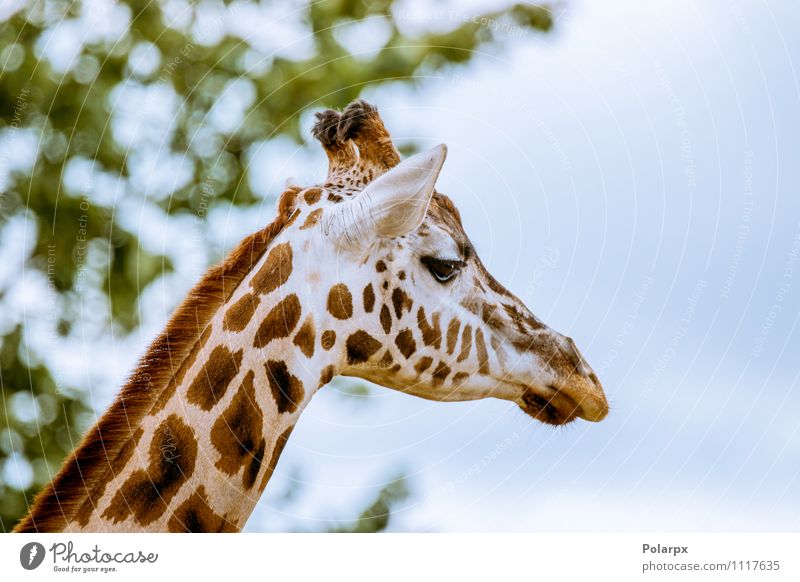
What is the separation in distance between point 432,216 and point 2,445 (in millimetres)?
6312

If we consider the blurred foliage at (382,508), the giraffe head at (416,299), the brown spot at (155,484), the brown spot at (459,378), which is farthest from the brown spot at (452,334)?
the blurred foliage at (382,508)

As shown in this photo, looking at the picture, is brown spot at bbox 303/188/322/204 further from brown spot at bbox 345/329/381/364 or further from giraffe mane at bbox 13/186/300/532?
brown spot at bbox 345/329/381/364

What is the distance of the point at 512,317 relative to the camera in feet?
12.6

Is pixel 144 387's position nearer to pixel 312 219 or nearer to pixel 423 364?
pixel 312 219

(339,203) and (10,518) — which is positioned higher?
(339,203)

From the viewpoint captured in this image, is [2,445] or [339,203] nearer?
[339,203]

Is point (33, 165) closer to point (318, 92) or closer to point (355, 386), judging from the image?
point (318, 92)

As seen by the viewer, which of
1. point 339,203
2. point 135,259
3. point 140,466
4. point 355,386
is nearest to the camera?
point 140,466

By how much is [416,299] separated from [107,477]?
124 centimetres

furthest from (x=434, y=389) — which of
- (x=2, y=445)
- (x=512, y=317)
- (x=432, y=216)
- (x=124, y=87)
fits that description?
(x=2, y=445)

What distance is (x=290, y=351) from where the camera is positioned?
3.50 meters

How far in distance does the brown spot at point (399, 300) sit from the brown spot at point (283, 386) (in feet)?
1.43

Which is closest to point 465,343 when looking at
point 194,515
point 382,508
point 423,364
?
point 423,364

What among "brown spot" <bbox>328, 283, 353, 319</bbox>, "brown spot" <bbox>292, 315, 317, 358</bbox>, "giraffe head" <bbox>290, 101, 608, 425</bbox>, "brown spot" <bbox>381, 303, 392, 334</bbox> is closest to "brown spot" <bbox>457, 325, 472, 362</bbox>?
"giraffe head" <bbox>290, 101, 608, 425</bbox>
